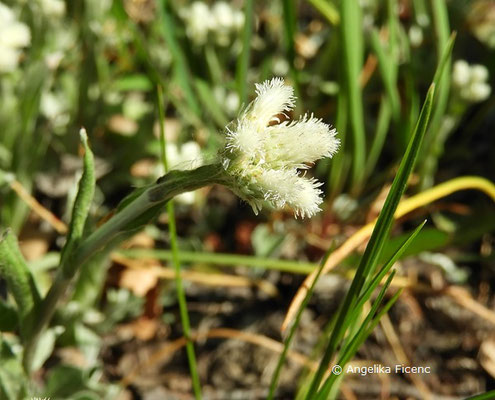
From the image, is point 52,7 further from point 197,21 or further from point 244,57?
point 244,57

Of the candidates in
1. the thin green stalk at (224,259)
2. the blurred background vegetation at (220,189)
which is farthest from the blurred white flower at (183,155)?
the thin green stalk at (224,259)

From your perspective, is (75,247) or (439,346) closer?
(75,247)

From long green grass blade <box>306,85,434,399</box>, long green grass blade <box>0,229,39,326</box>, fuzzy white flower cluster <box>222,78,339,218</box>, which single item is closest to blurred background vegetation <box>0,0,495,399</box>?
long green grass blade <box>0,229,39,326</box>

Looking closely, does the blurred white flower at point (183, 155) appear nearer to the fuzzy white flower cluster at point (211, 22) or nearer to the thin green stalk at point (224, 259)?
the thin green stalk at point (224, 259)

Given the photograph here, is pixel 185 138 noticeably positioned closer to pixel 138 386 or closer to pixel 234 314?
pixel 234 314

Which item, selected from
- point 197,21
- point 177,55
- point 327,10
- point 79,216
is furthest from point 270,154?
point 197,21

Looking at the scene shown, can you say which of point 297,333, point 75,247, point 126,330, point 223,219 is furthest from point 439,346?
point 75,247
